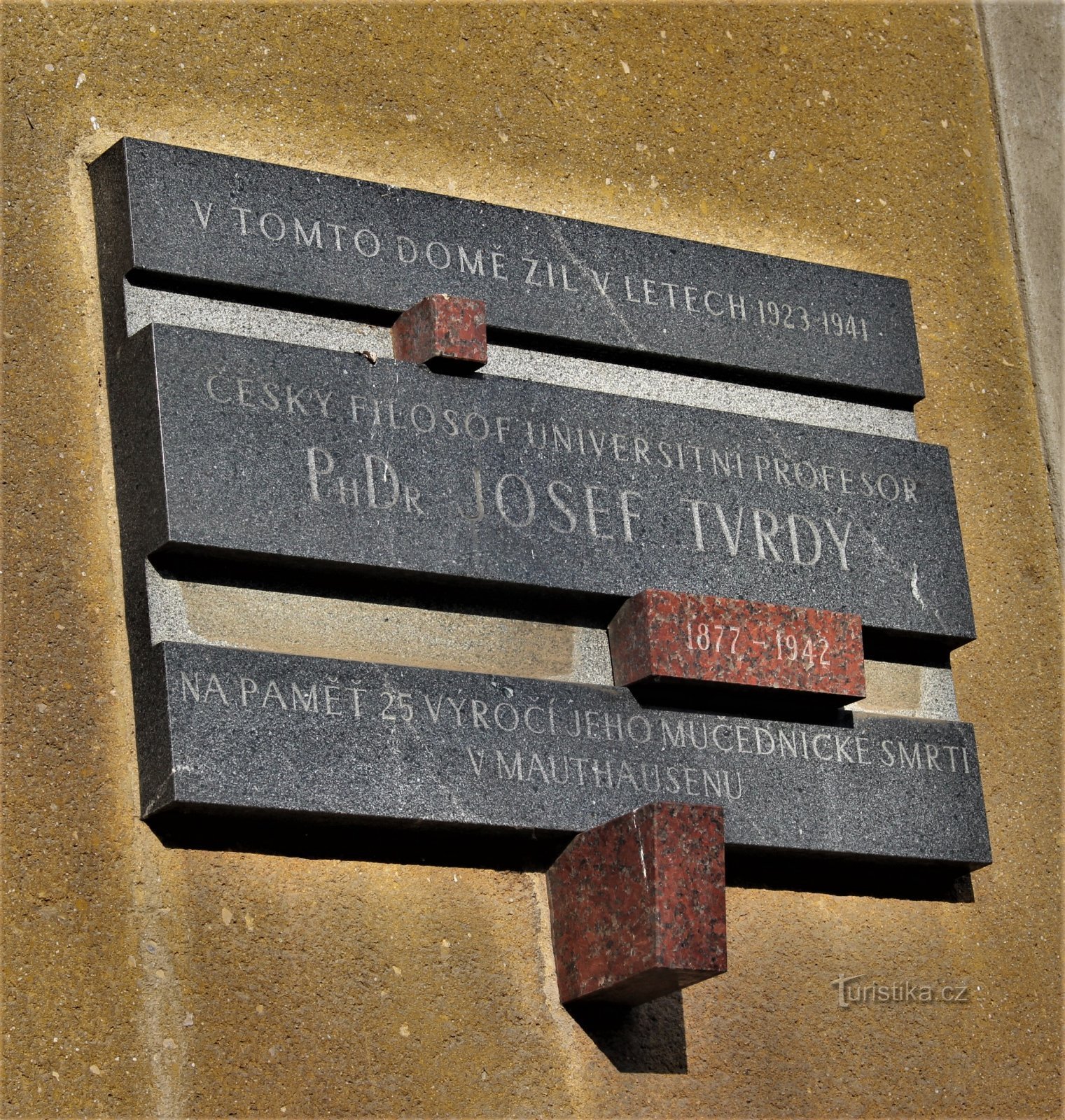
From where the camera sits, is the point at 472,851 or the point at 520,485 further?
the point at 520,485

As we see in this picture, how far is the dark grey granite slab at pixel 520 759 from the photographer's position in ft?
15.2

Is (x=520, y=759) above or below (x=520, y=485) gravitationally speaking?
below

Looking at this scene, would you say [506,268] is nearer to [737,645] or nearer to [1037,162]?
[737,645]

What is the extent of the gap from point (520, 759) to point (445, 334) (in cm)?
118

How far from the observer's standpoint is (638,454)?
5504 mm

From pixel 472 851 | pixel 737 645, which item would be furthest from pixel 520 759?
pixel 737 645

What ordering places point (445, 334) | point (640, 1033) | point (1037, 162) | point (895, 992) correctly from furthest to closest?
point (1037, 162) → point (895, 992) → point (445, 334) → point (640, 1033)

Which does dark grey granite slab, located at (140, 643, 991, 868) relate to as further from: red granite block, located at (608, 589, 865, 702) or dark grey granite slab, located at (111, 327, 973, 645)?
dark grey granite slab, located at (111, 327, 973, 645)

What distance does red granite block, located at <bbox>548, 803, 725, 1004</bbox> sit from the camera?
462 centimetres

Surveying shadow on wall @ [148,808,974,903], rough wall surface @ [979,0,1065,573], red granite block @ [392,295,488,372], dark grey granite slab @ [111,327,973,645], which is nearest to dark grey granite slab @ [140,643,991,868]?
shadow on wall @ [148,808,974,903]

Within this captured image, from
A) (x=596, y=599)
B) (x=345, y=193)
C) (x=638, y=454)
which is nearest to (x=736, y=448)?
(x=638, y=454)

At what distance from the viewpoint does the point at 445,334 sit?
525cm

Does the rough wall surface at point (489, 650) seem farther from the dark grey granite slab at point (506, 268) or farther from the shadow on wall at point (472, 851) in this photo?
the dark grey granite slab at point (506, 268)

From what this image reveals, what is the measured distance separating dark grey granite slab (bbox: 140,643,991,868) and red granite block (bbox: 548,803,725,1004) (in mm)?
228
